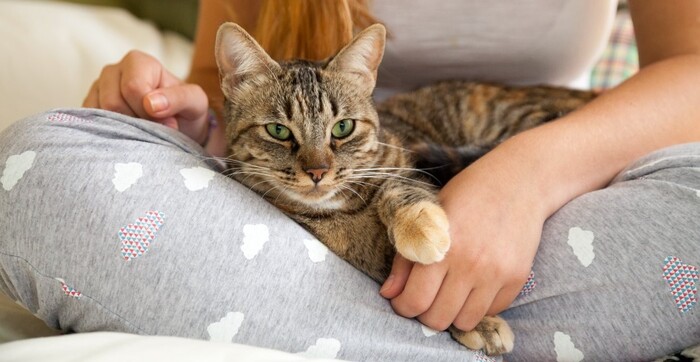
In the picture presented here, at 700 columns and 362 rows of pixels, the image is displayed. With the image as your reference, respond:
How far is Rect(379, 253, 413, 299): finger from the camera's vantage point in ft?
3.19

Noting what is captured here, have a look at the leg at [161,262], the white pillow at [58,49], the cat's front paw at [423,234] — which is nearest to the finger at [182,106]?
the leg at [161,262]

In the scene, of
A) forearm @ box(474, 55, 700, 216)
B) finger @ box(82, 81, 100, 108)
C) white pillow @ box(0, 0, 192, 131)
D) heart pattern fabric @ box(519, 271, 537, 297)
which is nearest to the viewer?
heart pattern fabric @ box(519, 271, 537, 297)

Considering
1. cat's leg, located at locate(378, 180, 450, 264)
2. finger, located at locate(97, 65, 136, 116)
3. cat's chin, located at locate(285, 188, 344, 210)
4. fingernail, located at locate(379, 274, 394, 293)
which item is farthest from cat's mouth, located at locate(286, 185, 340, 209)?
finger, located at locate(97, 65, 136, 116)

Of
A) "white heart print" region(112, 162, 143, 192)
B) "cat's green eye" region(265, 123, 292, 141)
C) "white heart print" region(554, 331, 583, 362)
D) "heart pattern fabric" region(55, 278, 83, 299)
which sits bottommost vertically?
"white heart print" region(554, 331, 583, 362)

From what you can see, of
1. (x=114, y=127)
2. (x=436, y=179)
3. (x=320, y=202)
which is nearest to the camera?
(x=114, y=127)

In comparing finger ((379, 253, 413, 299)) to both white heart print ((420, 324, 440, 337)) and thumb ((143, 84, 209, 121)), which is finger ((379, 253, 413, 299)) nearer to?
white heart print ((420, 324, 440, 337))

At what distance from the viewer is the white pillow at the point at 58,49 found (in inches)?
73.4

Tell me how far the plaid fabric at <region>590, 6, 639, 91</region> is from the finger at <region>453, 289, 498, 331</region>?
1.91 meters

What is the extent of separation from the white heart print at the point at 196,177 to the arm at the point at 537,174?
1.21 ft

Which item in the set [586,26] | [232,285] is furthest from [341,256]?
[586,26]

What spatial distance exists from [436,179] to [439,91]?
0.43 metres

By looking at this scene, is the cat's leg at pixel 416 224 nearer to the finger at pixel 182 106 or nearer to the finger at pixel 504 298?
the finger at pixel 504 298

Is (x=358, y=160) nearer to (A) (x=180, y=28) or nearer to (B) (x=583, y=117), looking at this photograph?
(B) (x=583, y=117)

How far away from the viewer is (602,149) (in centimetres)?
113
